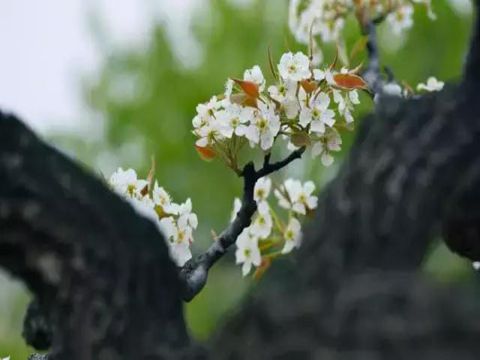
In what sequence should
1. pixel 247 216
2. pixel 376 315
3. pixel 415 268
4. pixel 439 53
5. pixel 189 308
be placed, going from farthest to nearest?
pixel 439 53 < pixel 189 308 < pixel 247 216 < pixel 415 268 < pixel 376 315

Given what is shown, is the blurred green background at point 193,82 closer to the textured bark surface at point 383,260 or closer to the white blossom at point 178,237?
the white blossom at point 178,237

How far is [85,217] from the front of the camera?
4.38 feet

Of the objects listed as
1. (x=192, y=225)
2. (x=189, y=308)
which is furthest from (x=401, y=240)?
(x=189, y=308)

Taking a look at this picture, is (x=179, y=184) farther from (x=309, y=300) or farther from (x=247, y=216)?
(x=309, y=300)

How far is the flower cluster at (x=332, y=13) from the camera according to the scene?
3.09m

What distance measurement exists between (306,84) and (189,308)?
33.8 ft

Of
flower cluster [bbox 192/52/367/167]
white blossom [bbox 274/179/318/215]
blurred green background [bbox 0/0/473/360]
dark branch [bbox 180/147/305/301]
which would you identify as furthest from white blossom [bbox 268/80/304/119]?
blurred green background [bbox 0/0/473/360]

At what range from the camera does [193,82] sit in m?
13.5

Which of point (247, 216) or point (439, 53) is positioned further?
point (439, 53)

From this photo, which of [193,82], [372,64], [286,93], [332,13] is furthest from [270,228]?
[193,82]

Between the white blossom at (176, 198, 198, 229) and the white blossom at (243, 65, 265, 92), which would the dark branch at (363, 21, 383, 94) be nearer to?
the white blossom at (243, 65, 265, 92)

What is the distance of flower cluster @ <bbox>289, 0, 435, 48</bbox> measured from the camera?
10.1 ft

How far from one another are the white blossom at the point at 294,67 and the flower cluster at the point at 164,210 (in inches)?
12.9

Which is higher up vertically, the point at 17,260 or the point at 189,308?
the point at 189,308
